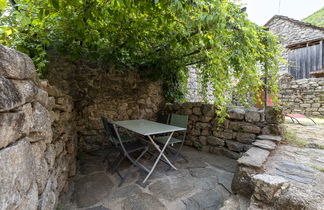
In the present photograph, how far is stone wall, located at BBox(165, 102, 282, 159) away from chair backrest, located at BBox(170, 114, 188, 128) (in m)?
0.60

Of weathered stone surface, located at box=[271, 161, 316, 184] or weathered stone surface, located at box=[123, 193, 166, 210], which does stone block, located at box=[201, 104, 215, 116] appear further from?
weathered stone surface, located at box=[123, 193, 166, 210]

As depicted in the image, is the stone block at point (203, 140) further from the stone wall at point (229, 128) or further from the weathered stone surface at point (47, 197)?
the weathered stone surface at point (47, 197)

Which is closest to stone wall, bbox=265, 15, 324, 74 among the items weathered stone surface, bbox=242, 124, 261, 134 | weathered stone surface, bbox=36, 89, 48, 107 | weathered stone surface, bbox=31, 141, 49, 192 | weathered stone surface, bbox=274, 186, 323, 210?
weathered stone surface, bbox=242, 124, 261, 134

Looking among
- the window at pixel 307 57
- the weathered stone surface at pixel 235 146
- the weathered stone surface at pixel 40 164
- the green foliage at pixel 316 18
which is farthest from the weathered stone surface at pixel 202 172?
the green foliage at pixel 316 18

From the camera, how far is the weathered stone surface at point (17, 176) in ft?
1.95

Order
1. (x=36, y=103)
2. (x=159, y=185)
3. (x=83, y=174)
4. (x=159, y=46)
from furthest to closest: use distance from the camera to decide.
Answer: (x=159, y=46) → (x=83, y=174) → (x=159, y=185) → (x=36, y=103)

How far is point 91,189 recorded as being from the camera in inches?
71.1

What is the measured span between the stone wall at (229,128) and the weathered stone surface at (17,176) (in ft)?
9.15

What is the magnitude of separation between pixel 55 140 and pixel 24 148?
775 mm

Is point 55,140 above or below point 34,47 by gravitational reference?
below

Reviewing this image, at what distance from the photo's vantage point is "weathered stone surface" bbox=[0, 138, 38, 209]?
0.59 metres

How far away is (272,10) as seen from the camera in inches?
394

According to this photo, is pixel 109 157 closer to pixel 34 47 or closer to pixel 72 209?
pixel 72 209

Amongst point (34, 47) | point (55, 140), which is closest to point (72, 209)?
point (55, 140)
